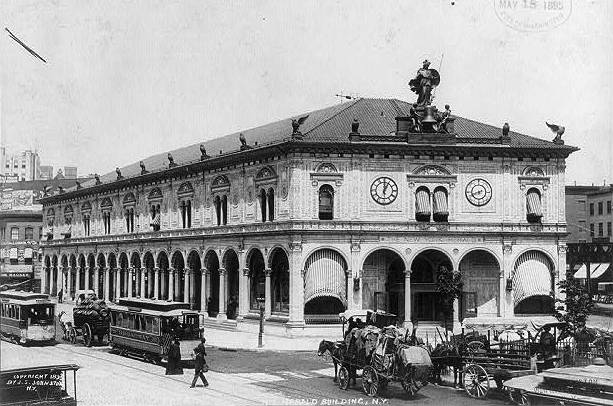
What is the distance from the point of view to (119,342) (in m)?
32.7

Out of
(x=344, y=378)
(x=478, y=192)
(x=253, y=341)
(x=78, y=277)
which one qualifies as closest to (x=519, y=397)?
(x=344, y=378)

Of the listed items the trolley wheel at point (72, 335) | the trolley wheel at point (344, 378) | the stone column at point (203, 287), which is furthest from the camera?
the stone column at point (203, 287)

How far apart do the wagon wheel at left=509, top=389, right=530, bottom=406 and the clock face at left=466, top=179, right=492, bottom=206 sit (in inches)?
922

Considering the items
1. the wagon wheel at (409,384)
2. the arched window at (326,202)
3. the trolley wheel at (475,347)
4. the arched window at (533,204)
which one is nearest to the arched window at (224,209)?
the arched window at (326,202)

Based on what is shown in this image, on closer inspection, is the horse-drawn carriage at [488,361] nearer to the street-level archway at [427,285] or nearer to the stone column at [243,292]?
the street-level archway at [427,285]

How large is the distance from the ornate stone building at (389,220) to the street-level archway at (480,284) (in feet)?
0.19

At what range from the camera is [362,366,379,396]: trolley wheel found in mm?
22391

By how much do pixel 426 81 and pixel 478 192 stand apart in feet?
23.0

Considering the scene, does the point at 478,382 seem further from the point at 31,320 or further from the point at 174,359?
the point at 31,320

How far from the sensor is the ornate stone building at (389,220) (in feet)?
139

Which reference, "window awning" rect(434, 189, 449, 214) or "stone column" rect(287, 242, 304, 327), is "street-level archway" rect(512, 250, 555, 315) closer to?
"window awning" rect(434, 189, 449, 214)

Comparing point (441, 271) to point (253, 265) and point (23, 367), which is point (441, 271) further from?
point (23, 367)

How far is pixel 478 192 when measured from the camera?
43.6m

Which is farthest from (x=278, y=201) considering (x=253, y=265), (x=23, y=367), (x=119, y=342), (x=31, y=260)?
(x=31, y=260)
